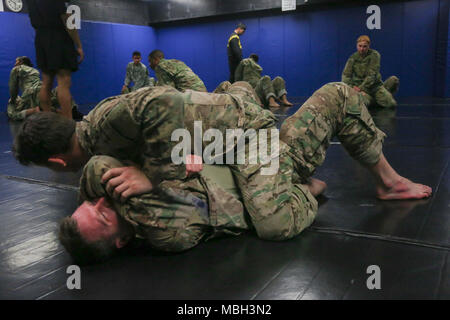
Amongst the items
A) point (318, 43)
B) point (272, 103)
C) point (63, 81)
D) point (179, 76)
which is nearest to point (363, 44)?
point (272, 103)

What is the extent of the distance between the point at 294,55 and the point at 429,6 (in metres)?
2.94

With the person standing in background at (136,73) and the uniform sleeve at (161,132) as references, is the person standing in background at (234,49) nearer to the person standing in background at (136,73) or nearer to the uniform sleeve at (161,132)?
the person standing in background at (136,73)

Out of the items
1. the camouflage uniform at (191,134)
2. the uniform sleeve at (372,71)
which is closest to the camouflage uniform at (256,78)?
the uniform sleeve at (372,71)

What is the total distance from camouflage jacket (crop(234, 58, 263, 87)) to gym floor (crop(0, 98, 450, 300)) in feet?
18.0

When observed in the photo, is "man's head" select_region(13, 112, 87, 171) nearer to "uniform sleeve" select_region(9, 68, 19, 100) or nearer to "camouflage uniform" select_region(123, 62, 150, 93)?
"uniform sleeve" select_region(9, 68, 19, 100)

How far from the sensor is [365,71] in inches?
241

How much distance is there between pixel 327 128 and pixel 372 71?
4.86m

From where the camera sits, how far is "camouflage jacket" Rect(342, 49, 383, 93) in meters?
5.99

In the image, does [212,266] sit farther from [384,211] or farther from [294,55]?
[294,55]

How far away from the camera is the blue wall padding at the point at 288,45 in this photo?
788cm

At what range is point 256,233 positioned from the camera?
154 cm

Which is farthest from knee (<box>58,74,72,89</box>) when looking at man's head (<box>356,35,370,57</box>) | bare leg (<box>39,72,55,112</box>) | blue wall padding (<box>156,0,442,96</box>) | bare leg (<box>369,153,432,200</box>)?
blue wall padding (<box>156,0,442,96</box>)

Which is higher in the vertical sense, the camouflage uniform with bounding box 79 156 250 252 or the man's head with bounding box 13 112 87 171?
the man's head with bounding box 13 112 87 171

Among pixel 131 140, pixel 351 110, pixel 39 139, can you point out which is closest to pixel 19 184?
pixel 39 139
